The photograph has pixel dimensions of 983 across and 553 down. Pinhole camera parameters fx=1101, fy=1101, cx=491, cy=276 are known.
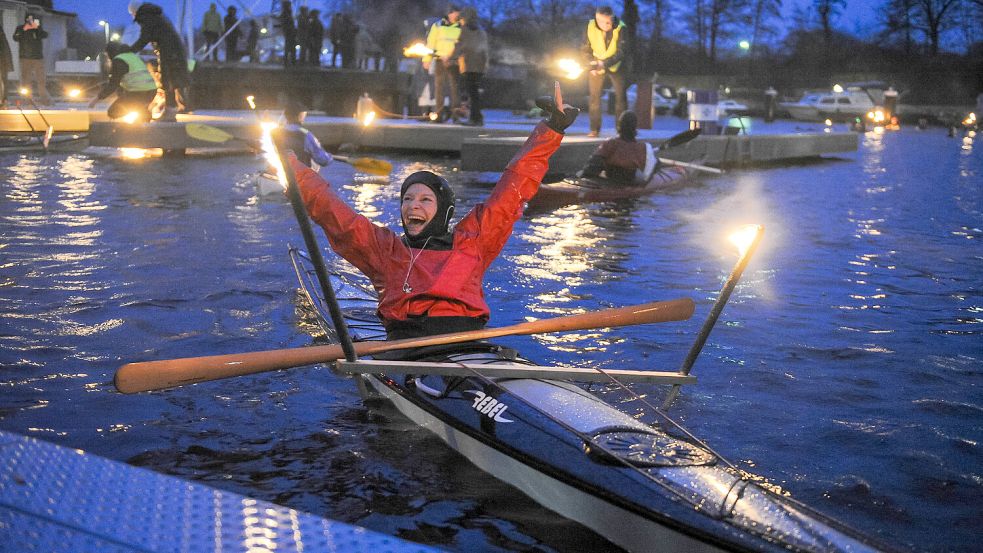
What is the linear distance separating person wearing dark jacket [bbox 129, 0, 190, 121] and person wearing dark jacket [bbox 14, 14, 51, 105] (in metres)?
6.16

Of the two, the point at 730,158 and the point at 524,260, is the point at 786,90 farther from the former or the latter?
the point at 524,260

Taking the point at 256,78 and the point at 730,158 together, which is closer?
the point at 730,158

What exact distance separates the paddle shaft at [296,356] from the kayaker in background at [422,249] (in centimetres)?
35

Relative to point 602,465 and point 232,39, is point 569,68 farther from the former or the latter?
point 232,39

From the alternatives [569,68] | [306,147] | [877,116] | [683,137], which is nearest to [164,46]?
[306,147]

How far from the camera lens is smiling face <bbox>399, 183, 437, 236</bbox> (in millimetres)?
4836

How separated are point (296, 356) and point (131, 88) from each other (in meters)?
12.8

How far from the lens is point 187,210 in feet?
37.4

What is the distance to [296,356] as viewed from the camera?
4172 mm

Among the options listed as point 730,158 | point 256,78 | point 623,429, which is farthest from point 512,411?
point 256,78

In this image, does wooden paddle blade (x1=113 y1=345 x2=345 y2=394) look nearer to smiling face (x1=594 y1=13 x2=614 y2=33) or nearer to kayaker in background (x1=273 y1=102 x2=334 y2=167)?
kayaker in background (x1=273 y1=102 x2=334 y2=167)

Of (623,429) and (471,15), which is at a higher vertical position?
A: (471,15)

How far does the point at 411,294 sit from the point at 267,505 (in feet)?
6.87

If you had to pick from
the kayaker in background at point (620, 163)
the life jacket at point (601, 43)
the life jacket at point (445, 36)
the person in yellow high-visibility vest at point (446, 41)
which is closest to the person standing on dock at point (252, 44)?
the person in yellow high-visibility vest at point (446, 41)
